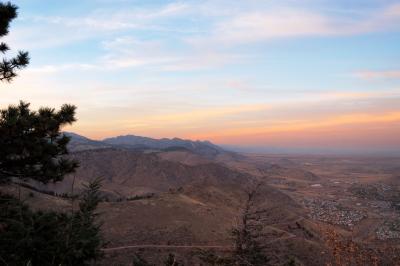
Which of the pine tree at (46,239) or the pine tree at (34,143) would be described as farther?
the pine tree at (34,143)

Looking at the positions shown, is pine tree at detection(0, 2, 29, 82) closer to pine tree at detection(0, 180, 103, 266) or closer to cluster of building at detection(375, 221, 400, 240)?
pine tree at detection(0, 180, 103, 266)

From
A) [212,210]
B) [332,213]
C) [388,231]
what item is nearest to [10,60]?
[212,210]

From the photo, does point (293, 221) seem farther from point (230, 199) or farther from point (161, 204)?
point (161, 204)

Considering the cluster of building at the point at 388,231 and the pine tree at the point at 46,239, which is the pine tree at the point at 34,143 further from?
the cluster of building at the point at 388,231

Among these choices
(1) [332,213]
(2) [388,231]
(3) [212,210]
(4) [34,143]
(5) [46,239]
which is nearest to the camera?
(5) [46,239]

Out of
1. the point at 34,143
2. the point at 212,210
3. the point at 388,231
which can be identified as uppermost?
the point at 34,143

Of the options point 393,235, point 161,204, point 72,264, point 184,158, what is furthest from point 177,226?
point 184,158

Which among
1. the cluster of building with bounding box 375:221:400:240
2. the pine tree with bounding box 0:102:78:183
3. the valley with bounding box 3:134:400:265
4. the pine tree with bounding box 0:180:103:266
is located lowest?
the cluster of building with bounding box 375:221:400:240

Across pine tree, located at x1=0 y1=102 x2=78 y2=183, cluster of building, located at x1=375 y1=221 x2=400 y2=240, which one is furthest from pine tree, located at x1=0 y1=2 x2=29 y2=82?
cluster of building, located at x1=375 y1=221 x2=400 y2=240

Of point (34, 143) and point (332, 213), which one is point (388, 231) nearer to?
point (332, 213)

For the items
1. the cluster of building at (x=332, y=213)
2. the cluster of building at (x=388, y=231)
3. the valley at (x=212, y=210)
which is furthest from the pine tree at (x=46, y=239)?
the cluster of building at (x=332, y=213)

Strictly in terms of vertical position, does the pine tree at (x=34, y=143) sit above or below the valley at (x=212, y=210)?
above
